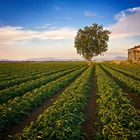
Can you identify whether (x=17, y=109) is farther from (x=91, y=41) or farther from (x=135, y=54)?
(x=135, y=54)

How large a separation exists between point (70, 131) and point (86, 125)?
6.40ft

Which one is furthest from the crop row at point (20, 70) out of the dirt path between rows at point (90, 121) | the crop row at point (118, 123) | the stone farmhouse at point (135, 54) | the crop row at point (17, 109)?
the stone farmhouse at point (135, 54)

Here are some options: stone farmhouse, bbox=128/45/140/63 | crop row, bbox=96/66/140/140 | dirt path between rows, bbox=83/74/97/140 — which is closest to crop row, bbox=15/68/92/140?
dirt path between rows, bbox=83/74/97/140

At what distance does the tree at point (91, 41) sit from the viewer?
265ft

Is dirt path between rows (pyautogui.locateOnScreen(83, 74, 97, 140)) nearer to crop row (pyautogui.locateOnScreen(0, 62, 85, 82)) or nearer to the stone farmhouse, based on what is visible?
crop row (pyautogui.locateOnScreen(0, 62, 85, 82))

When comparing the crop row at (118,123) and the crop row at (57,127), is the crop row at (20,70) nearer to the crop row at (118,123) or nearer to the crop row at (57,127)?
the crop row at (57,127)

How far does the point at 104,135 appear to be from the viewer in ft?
28.3

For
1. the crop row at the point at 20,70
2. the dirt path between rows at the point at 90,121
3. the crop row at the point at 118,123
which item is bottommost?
the dirt path between rows at the point at 90,121

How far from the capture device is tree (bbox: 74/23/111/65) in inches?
3174

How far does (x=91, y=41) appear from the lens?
80.6 metres

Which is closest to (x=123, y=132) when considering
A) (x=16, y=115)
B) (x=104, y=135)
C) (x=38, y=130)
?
(x=104, y=135)

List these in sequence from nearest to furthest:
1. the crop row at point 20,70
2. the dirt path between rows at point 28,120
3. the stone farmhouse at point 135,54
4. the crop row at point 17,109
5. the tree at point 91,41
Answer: the dirt path between rows at point 28,120 < the crop row at point 17,109 < the crop row at point 20,70 < the tree at point 91,41 < the stone farmhouse at point 135,54

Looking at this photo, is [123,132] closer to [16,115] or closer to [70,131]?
[70,131]

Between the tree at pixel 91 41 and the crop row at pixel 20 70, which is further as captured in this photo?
the tree at pixel 91 41
